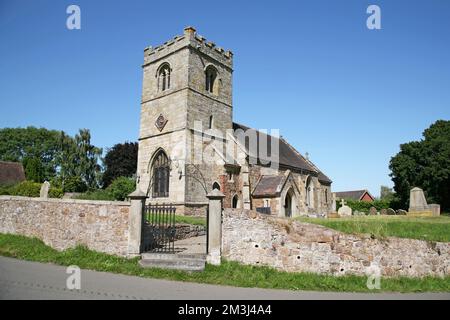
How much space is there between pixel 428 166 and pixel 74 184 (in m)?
42.9

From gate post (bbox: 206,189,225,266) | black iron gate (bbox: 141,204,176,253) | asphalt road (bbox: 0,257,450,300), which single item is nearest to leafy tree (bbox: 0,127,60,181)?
black iron gate (bbox: 141,204,176,253)

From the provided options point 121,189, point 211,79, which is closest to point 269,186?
point 211,79

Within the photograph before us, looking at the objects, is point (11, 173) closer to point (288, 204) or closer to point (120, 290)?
point (288, 204)

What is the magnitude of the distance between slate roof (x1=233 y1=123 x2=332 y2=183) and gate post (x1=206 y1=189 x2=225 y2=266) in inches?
661

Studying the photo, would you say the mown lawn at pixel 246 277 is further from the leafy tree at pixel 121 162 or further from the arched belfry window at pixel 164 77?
the leafy tree at pixel 121 162

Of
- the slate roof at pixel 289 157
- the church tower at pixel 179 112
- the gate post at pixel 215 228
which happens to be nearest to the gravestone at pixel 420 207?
the slate roof at pixel 289 157

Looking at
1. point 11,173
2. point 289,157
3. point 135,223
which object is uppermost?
point 289,157

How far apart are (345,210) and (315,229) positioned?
16.5 m

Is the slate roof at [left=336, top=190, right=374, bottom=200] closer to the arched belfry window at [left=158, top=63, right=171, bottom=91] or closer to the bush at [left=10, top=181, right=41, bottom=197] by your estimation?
the arched belfry window at [left=158, top=63, right=171, bottom=91]

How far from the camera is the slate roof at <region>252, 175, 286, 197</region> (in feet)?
78.8

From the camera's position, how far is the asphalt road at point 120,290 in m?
6.73

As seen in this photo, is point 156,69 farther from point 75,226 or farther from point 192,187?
point 75,226

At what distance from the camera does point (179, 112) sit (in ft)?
77.0
